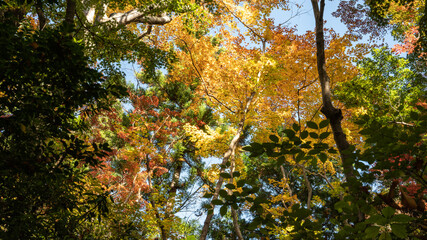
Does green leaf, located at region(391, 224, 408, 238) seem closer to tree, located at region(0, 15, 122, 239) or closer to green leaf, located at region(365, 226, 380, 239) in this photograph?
green leaf, located at region(365, 226, 380, 239)

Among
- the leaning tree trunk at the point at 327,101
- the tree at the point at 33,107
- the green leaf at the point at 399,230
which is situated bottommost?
the green leaf at the point at 399,230

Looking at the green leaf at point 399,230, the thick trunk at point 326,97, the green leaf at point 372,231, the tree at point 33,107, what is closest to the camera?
the green leaf at point 399,230

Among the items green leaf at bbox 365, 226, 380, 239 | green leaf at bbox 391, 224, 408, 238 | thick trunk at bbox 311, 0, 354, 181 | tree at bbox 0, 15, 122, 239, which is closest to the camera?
green leaf at bbox 391, 224, 408, 238

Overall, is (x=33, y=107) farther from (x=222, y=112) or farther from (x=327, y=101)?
(x=222, y=112)

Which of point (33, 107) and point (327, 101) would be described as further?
point (327, 101)

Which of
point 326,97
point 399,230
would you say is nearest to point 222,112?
point 326,97

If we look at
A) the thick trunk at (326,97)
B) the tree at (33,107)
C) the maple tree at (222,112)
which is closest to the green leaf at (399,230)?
the maple tree at (222,112)

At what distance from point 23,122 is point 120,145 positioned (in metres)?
11.3

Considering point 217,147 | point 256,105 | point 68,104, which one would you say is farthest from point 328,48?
point 68,104

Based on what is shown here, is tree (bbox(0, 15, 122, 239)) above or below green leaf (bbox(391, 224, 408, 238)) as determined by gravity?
above

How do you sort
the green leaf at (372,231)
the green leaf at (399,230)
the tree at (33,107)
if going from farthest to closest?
1. the tree at (33,107)
2. the green leaf at (372,231)
3. the green leaf at (399,230)

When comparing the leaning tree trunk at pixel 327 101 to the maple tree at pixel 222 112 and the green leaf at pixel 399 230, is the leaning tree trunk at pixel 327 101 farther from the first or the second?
the green leaf at pixel 399 230

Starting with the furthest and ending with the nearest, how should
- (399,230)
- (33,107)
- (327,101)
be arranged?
1. (327,101)
2. (33,107)
3. (399,230)

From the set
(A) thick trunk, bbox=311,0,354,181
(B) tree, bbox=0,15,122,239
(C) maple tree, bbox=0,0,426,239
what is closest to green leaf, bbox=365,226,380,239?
(C) maple tree, bbox=0,0,426,239
